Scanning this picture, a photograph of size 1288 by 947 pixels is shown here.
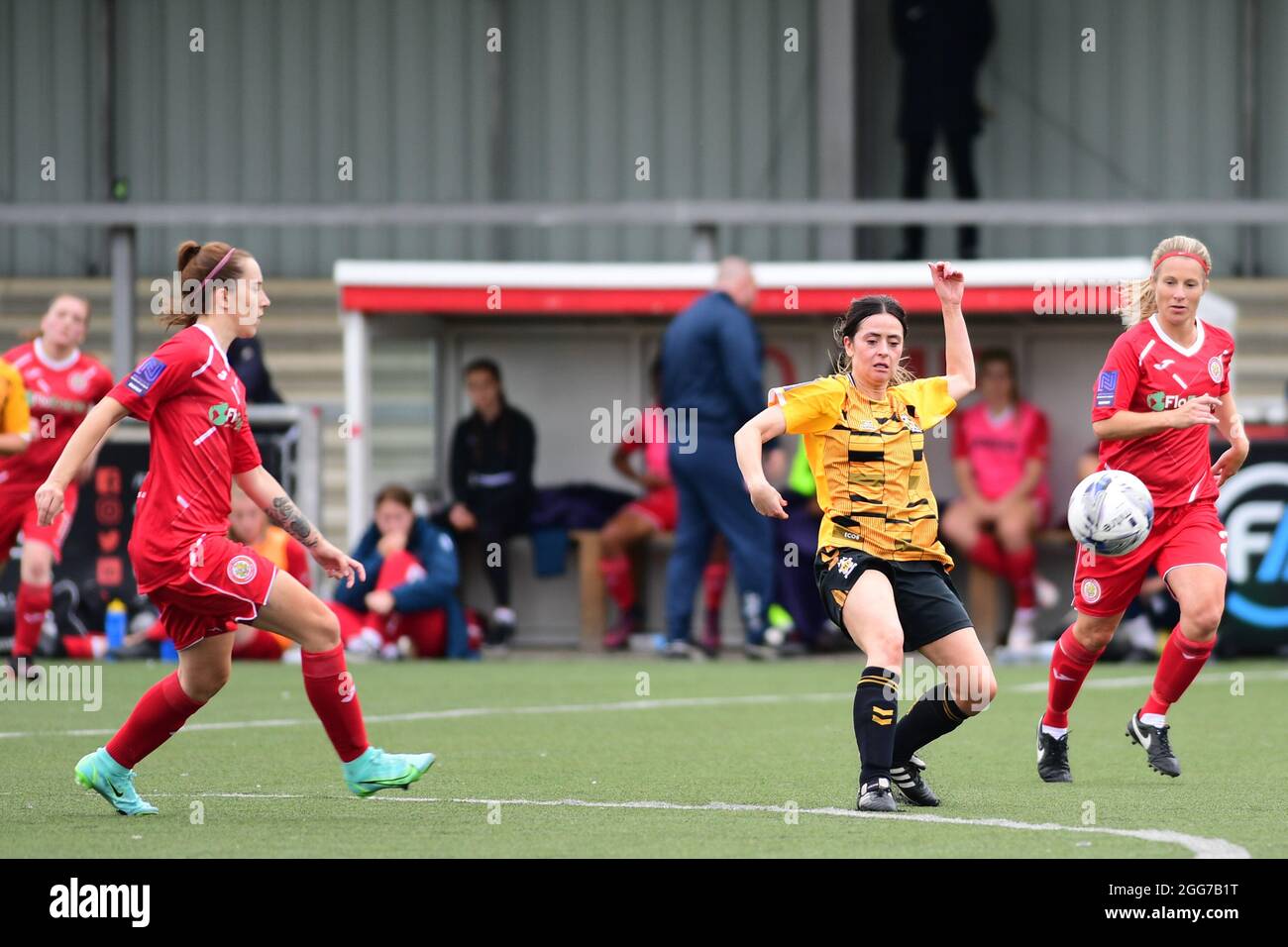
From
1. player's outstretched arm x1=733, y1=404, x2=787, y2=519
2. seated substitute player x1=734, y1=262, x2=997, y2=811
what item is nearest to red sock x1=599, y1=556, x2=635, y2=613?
seated substitute player x1=734, y1=262, x2=997, y2=811

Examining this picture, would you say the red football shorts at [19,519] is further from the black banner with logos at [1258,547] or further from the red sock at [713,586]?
the black banner with logos at [1258,547]

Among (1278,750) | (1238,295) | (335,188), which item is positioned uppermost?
(335,188)

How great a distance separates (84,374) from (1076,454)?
6718 millimetres

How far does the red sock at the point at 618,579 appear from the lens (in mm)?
14359

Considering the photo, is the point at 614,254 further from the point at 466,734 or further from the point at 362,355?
the point at 466,734

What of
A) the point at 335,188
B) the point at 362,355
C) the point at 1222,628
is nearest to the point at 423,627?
the point at 362,355

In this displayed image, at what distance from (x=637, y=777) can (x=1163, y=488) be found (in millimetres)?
2066

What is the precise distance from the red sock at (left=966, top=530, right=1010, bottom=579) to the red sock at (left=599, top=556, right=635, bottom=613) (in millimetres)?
2261

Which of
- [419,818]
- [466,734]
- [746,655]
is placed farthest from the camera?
[746,655]

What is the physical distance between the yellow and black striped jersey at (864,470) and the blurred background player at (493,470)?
25.0ft

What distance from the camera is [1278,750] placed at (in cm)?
827

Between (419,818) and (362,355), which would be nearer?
(419,818)

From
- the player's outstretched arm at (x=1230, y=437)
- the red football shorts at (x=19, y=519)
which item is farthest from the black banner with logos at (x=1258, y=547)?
the red football shorts at (x=19, y=519)
